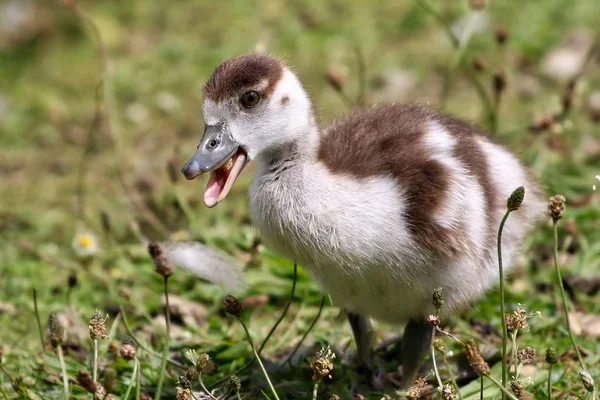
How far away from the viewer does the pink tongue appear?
3.15 metres

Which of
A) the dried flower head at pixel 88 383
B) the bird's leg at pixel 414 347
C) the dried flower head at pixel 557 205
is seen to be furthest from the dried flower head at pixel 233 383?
the dried flower head at pixel 557 205

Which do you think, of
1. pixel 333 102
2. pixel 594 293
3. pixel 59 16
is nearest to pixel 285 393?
pixel 594 293

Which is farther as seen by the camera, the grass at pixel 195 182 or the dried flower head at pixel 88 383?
the grass at pixel 195 182

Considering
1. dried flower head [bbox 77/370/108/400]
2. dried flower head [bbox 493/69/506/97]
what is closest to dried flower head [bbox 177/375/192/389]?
dried flower head [bbox 77/370/108/400]

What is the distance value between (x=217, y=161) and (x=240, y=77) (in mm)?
292

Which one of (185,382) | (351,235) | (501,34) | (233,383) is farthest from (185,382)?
(501,34)

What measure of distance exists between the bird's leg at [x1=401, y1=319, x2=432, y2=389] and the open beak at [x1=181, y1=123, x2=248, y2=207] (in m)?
0.82

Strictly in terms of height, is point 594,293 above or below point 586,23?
below

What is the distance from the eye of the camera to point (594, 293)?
4.27 m

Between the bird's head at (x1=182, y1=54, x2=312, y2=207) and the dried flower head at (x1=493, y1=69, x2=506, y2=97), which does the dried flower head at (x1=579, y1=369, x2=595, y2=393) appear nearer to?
the bird's head at (x1=182, y1=54, x2=312, y2=207)

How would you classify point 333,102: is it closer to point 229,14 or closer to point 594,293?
point 229,14

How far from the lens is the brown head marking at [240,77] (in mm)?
3203

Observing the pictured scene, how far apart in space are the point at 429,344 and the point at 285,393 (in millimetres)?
548

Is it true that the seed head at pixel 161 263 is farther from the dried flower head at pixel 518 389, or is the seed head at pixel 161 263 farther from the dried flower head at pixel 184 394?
the dried flower head at pixel 518 389
